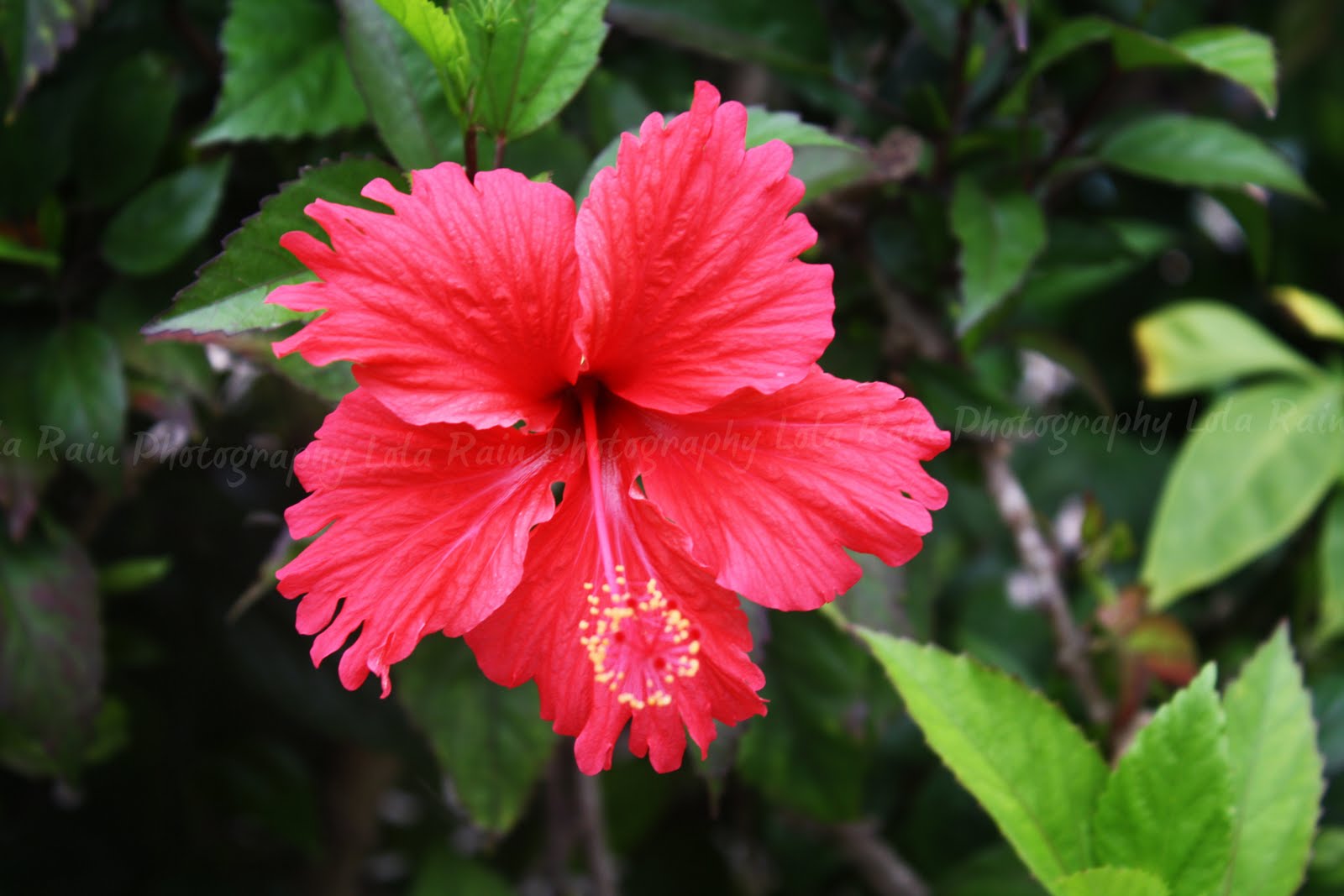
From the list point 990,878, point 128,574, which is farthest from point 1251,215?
point 128,574

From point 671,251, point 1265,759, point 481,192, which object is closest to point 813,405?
point 671,251

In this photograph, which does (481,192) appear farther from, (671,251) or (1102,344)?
(1102,344)

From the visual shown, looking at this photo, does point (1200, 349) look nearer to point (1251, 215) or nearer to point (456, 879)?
point (1251, 215)

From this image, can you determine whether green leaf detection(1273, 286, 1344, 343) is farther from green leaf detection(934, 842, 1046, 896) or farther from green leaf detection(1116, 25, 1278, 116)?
green leaf detection(934, 842, 1046, 896)

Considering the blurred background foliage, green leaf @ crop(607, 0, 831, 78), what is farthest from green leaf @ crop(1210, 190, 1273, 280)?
green leaf @ crop(607, 0, 831, 78)

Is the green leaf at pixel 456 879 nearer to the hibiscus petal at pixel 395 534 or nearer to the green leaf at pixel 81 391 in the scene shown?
the green leaf at pixel 81 391

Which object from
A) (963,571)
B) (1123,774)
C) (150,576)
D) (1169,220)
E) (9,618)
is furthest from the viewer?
(963,571)
